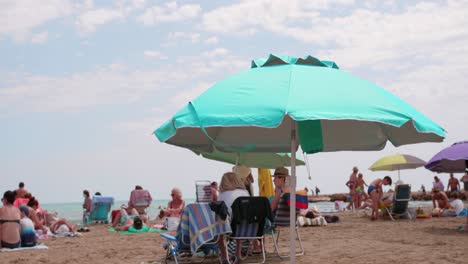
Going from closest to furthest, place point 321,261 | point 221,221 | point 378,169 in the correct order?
point 221,221
point 321,261
point 378,169

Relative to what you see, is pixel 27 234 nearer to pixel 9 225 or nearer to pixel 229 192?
pixel 9 225

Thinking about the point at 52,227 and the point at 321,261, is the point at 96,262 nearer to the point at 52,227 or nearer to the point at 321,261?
the point at 321,261

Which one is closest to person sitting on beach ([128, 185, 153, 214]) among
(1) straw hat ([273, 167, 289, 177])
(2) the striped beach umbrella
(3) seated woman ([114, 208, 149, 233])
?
(3) seated woman ([114, 208, 149, 233])

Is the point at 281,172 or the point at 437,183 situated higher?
the point at 437,183

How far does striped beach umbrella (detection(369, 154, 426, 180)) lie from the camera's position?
1752 cm

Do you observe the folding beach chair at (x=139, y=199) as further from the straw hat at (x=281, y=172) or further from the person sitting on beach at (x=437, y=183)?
the person sitting on beach at (x=437, y=183)

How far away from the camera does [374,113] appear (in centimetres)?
461

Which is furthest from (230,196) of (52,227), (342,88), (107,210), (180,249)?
(107,210)

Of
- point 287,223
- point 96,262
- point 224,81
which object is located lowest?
point 96,262

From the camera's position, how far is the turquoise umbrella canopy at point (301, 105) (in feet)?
14.8

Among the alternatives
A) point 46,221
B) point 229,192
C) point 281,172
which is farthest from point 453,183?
point 229,192

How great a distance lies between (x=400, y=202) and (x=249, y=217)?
813cm

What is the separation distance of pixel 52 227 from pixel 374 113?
9.52m

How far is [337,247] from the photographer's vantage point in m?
8.11
